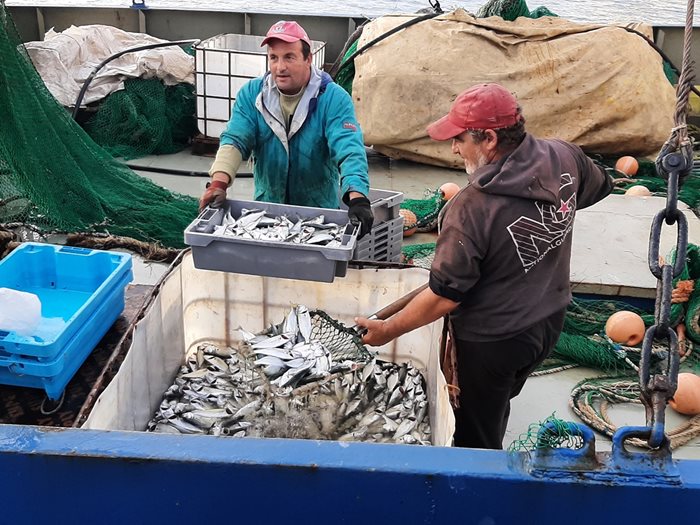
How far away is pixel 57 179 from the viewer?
5.66 meters

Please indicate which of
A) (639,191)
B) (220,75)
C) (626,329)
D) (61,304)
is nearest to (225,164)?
(61,304)

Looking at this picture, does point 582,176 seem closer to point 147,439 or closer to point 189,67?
point 147,439

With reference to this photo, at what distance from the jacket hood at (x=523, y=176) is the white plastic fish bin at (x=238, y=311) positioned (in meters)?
0.96

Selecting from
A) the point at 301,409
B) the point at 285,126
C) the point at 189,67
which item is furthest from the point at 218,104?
the point at 301,409

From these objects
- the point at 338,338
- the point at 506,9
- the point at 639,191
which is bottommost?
the point at 639,191

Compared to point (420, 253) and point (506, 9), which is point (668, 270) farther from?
point (506, 9)

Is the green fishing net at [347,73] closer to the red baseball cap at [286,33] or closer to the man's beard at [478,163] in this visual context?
the red baseball cap at [286,33]

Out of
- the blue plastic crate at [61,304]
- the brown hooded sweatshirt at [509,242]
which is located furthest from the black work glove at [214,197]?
the brown hooded sweatshirt at [509,242]

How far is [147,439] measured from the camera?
5.65 ft

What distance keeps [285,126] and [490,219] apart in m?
1.72

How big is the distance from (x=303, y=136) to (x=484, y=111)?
1565 mm

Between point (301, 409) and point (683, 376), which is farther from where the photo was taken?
point (683, 376)

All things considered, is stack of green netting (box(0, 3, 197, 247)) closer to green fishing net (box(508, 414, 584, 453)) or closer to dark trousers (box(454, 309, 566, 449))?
dark trousers (box(454, 309, 566, 449))

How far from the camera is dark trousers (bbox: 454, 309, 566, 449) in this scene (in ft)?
9.33
